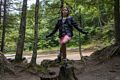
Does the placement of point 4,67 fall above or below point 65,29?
below

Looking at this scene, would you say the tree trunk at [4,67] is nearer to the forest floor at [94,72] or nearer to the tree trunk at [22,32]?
the forest floor at [94,72]

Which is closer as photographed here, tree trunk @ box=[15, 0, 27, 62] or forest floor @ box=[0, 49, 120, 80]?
forest floor @ box=[0, 49, 120, 80]

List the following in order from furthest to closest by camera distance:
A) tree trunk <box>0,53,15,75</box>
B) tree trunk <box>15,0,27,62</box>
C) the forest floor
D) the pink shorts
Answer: tree trunk <box>15,0,27,62</box> < the forest floor < tree trunk <box>0,53,15,75</box> < the pink shorts

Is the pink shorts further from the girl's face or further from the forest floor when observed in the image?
the forest floor

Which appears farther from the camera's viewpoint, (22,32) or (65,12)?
(22,32)

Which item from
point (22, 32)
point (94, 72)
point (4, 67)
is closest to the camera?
point (4, 67)

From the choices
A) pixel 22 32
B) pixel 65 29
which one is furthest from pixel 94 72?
pixel 65 29

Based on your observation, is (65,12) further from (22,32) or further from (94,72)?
(22,32)

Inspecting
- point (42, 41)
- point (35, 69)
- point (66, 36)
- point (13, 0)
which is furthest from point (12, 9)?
point (42, 41)

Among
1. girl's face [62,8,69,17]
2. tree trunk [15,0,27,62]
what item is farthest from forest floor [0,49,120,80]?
girl's face [62,8,69,17]

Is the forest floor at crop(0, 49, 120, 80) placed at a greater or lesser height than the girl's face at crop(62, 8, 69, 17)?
lesser

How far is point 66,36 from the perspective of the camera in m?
7.50

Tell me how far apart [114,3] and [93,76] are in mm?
5151

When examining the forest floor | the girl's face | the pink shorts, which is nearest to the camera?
the pink shorts
